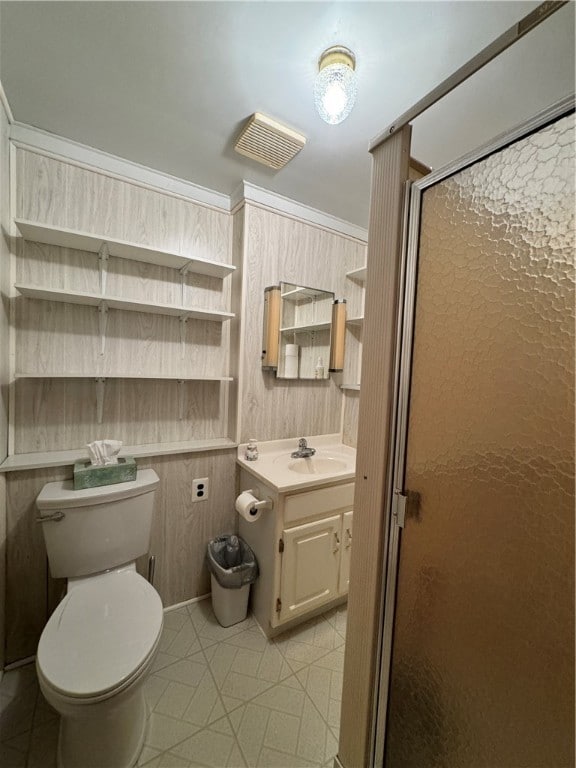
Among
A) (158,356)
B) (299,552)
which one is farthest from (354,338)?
(299,552)

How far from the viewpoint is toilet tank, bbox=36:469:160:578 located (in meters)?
1.24

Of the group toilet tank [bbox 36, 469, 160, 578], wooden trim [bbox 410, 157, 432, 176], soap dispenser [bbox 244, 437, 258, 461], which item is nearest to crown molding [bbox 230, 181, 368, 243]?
wooden trim [bbox 410, 157, 432, 176]

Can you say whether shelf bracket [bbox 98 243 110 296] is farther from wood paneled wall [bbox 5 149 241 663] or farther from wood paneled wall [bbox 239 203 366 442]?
wood paneled wall [bbox 239 203 366 442]

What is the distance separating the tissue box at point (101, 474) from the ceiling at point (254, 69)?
1518mm

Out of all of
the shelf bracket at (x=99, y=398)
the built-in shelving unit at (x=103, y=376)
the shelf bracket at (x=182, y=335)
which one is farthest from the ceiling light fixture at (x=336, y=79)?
the shelf bracket at (x=99, y=398)

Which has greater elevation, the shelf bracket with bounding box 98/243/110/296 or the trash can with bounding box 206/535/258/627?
the shelf bracket with bounding box 98/243/110/296

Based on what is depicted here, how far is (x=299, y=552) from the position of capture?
1.52 metres

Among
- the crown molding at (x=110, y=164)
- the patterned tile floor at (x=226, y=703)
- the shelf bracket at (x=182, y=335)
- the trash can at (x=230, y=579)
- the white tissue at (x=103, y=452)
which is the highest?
the crown molding at (x=110, y=164)

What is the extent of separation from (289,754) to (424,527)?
3.59 feet

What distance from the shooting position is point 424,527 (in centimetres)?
77

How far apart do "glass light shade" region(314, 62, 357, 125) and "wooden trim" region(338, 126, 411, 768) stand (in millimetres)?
329

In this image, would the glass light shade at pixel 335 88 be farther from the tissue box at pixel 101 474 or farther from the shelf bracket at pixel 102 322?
the tissue box at pixel 101 474

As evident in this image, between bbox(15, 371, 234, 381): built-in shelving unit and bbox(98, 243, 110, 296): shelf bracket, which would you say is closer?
bbox(15, 371, 234, 381): built-in shelving unit

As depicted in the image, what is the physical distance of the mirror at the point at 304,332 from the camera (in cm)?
193
